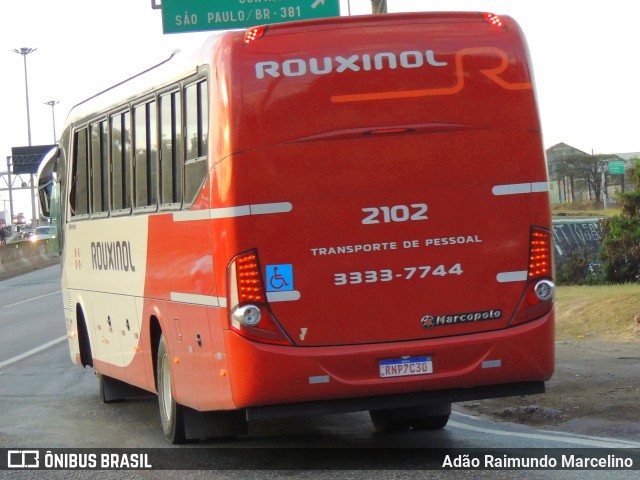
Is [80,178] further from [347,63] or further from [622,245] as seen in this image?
[622,245]

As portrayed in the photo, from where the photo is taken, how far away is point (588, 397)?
11578mm

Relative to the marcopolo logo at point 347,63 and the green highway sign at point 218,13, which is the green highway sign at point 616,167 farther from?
the marcopolo logo at point 347,63

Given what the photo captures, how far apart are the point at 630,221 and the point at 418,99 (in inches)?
859

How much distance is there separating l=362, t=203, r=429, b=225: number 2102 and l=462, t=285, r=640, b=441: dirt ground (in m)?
2.64

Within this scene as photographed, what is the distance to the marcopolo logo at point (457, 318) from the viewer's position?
340 inches

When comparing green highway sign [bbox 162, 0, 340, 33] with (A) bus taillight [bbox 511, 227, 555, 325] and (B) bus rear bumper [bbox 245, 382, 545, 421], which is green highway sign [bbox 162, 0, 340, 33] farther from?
(B) bus rear bumper [bbox 245, 382, 545, 421]

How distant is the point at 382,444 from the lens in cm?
989

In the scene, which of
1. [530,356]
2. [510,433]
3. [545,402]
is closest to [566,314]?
[545,402]

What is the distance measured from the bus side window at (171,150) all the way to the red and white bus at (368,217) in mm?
446

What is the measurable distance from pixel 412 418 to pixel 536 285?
2.22 meters

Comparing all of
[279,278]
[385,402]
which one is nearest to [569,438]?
[385,402]

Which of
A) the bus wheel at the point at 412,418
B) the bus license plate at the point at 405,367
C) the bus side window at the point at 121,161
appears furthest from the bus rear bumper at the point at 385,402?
the bus side window at the point at 121,161

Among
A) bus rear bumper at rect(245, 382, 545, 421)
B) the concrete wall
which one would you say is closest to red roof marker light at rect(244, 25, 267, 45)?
bus rear bumper at rect(245, 382, 545, 421)

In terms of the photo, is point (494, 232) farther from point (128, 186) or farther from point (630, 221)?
point (630, 221)
